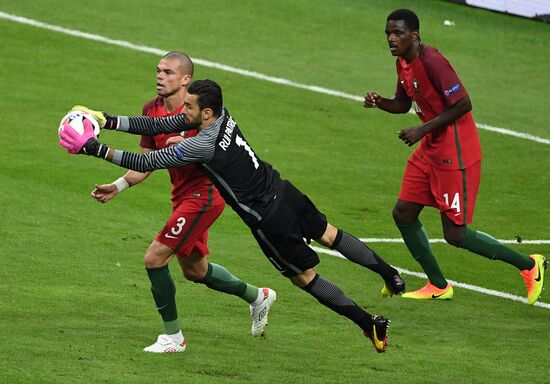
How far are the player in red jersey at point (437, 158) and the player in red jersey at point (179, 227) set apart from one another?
2118 millimetres

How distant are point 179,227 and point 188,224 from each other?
10cm

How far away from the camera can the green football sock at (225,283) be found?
12047 millimetres

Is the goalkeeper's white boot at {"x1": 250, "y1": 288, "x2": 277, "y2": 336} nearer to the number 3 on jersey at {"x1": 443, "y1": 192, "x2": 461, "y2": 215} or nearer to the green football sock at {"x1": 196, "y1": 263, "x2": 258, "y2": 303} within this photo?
the green football sock at {"x1": 196, "y1": 263, "x2": 258, "y2": 303}

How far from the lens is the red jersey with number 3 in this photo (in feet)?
42.3

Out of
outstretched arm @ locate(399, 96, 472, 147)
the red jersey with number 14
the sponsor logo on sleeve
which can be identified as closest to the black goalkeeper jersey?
the red jersey with number 14

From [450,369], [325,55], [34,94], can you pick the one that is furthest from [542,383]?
[325,55]

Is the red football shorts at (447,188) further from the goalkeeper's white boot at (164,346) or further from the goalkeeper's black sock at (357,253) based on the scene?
the goalkeeper's white boot at (164,346)

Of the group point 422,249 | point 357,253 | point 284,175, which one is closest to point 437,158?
point 422,249

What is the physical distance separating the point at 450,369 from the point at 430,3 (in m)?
16.8

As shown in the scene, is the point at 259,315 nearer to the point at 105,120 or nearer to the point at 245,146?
→ the point at 245,146

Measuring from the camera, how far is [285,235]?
36.0 ft

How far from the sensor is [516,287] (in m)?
14.4

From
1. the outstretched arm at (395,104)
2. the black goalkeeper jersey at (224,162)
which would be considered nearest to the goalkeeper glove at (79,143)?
the black goalkeeper jersey at (224,162)

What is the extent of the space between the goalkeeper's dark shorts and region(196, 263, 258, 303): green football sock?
110cm
